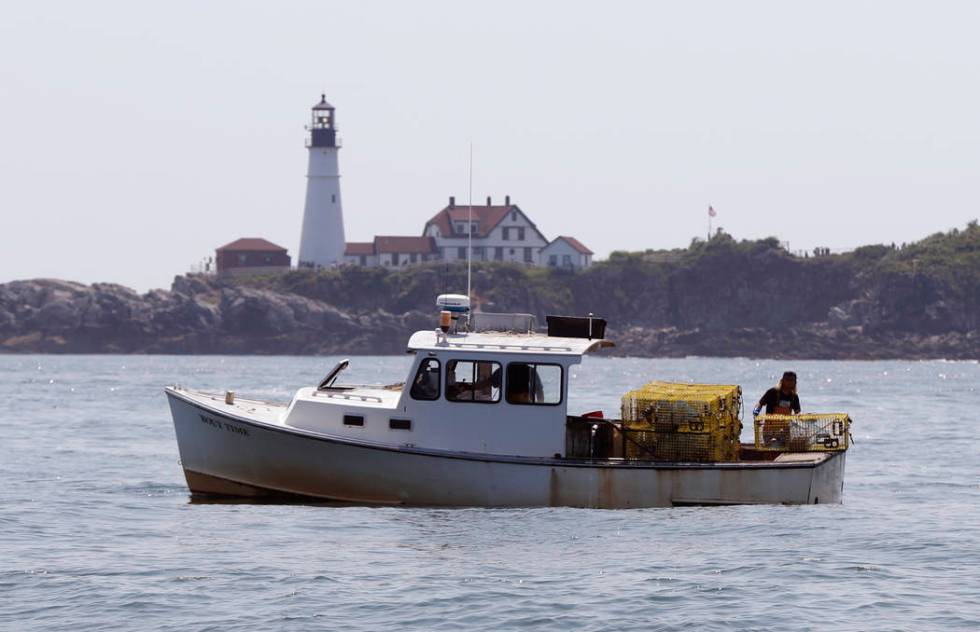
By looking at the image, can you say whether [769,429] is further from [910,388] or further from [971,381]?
[971,381]

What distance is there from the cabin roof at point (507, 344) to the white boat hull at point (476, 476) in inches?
60.1

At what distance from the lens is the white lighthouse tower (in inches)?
5399

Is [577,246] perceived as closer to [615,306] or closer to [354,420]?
[615,306]

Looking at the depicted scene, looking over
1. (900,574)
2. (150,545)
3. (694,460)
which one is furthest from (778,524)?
(150,545)

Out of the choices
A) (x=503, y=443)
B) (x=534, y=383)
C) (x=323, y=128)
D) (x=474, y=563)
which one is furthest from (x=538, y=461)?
(x=323, y=128)

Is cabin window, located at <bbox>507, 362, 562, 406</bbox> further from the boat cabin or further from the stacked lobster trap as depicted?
the stacked lobster trap

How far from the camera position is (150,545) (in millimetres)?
20078

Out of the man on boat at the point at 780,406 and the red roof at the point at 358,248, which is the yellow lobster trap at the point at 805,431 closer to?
A: the man on boat at the point at 780,406

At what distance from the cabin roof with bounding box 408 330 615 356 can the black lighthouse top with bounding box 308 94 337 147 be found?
4574 inches

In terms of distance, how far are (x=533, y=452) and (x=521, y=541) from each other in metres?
2.14

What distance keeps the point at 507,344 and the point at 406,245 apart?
447 feet

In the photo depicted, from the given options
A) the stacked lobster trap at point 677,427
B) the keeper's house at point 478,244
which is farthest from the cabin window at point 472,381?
the keeper's house at point 478,244

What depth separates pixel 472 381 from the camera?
21938 millimetres

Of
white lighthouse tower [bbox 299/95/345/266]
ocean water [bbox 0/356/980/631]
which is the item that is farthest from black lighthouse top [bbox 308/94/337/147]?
ocean water [bbox 0/356/980/631]
